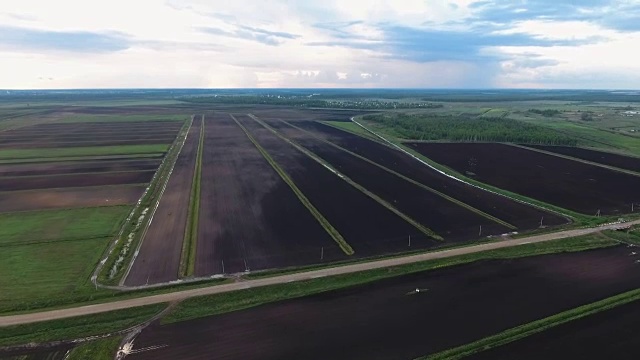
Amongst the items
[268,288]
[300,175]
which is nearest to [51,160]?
[300,175]

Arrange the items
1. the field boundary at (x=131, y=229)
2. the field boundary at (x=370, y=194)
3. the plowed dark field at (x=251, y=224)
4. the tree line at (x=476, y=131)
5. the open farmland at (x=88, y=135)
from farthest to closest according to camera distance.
A: 1. the tree line at (x=476, y=131)
2. the open farmland at (x=88, y=135)
3. the field boundary at (x=370, y=194)
4. the plowed dark field at (x=251, y=224)
5. the field boundary at (x=131, y=229)

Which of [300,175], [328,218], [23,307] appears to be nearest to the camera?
[23,307]

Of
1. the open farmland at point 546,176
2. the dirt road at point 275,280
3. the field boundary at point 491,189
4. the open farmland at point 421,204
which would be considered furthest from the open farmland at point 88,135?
the dirt road at point 275,280

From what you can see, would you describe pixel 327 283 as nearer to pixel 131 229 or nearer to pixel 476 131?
pixel 131 229

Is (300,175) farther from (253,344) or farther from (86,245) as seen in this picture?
(253,344)

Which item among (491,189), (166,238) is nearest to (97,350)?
(166,238)

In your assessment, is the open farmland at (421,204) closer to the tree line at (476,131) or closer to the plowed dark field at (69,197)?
the plowed dark field at (69,197)
